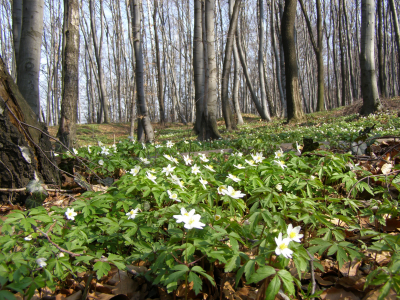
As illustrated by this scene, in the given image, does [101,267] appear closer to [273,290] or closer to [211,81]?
[273,290]

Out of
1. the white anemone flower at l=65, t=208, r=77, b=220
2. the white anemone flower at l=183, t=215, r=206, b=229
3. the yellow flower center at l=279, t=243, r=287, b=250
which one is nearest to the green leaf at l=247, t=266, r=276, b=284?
the yellow flower center at l=279, t=243, r=287, b=250

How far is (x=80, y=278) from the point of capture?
1.63m

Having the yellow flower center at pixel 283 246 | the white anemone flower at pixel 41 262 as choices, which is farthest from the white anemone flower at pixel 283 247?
the white anemone flower at pixel 41 262

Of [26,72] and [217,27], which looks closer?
[26,72]

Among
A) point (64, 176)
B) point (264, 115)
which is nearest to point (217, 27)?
point (264, 115)

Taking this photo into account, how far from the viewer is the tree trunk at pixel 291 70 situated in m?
10.7

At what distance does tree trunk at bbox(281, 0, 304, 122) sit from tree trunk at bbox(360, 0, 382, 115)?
245cm

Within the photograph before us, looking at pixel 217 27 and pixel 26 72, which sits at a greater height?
pixel 217 27

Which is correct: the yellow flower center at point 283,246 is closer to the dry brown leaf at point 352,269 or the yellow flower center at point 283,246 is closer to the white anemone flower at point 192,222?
the white anemone flower at point 192,222

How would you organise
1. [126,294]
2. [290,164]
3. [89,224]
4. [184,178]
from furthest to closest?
[290,164] < [184,178] < [89,224] < [126,294]

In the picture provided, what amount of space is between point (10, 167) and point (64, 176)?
2.30 feet

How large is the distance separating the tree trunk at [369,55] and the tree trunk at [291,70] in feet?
8.05

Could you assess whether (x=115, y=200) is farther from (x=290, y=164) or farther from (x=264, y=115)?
(x=264, y=115)

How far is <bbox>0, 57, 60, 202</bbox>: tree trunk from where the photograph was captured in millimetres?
2480
